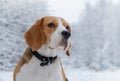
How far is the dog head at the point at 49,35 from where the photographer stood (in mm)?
4824

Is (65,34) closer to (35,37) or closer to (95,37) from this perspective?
(35,37)

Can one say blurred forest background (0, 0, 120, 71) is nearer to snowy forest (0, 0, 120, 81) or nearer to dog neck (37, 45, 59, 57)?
snowy forest (0, 0, 120, 81)

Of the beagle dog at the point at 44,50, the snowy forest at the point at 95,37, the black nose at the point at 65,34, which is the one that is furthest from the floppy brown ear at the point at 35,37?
the snowy forest at the point at 95,37

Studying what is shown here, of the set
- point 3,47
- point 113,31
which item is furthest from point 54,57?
point 113,31

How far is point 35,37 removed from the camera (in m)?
4.90

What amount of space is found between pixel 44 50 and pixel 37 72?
11.9 inches

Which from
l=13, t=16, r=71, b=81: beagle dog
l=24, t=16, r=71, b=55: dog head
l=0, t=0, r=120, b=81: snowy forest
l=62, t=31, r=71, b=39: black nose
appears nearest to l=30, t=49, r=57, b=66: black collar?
l=13, t=16, r=71, b=81: beagle dog

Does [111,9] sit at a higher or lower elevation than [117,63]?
higher

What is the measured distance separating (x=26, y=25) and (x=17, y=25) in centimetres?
48

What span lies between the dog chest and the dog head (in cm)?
23

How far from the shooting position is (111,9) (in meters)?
38.8

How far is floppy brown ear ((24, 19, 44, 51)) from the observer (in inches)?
192

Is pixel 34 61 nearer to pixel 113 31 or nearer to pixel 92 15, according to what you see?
pixel 92 15

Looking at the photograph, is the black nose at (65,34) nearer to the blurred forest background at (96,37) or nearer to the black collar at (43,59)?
the black collar at (43,59)
